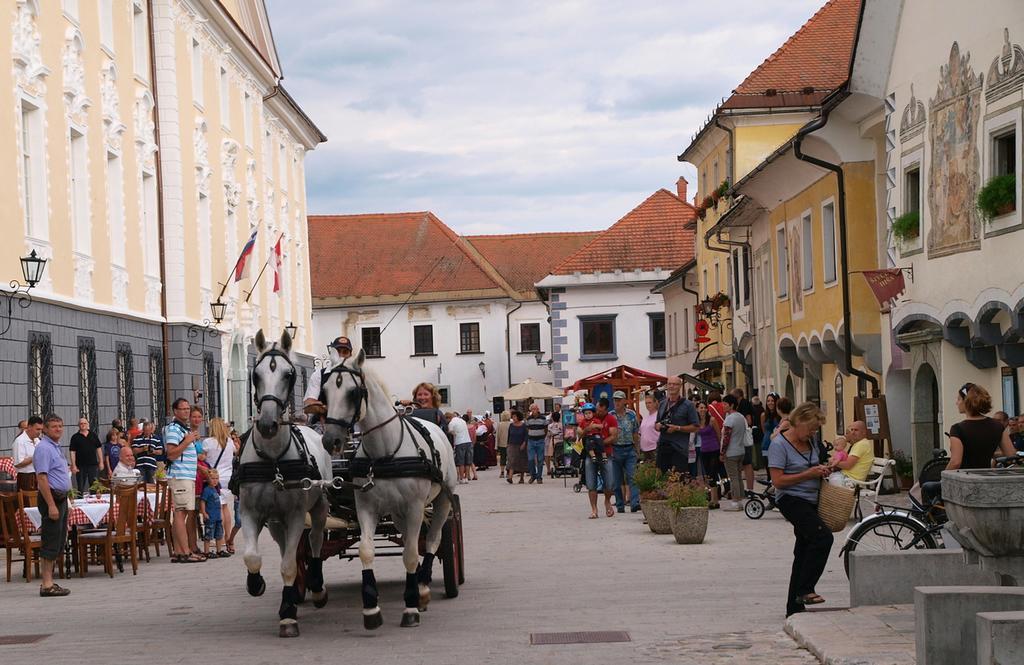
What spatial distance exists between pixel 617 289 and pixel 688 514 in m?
50.1

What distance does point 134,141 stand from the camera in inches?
1314

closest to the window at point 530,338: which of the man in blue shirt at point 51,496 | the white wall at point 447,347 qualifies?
the white wall at point 447,347

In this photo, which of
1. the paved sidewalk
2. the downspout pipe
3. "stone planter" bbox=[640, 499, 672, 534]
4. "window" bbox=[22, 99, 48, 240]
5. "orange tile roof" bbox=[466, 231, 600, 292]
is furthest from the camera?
"orange tile roof" bbox=[466, 231, 600, 292]

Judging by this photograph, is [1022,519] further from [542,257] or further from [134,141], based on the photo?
[542,257]

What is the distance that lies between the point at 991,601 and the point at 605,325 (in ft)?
198

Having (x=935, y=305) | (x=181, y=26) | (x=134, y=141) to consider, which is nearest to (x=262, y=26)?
(x=181, y=26)

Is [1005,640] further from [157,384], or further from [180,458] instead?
[157,384]

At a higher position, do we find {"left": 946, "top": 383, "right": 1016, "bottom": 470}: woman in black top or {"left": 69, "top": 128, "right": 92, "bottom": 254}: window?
{"left": 69, "top": 128, "right": 92, "bottom": 254}: window

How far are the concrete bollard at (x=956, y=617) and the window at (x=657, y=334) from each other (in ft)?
199

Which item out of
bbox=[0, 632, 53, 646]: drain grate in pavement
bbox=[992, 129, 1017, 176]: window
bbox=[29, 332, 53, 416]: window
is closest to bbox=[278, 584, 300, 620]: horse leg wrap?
bbox=[0, 632, 53, 646]: drain grate in pavement

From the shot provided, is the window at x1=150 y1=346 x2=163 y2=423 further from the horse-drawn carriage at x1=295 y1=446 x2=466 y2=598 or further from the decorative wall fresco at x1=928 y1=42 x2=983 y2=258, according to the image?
the horse-drawn carriage at x1=295 y1=446 x2=466 y2=598

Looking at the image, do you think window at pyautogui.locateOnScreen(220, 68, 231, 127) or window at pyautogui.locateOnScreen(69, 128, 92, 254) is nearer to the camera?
window at pyautogui.locateOnScreen(69, 128, 92, 254)

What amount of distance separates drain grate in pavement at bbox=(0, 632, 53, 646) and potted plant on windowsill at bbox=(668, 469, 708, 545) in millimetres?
8178

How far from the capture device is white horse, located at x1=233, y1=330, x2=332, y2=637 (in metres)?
11.5
